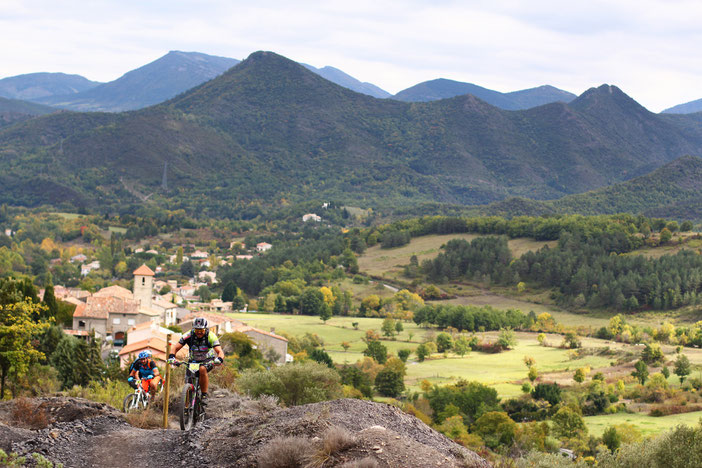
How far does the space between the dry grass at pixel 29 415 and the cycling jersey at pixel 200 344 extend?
2.60 metres

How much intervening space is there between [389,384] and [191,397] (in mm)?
37011

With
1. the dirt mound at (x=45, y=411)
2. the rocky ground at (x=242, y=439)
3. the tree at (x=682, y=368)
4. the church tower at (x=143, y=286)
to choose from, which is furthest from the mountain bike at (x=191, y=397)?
the tree at (x=682, y=368)

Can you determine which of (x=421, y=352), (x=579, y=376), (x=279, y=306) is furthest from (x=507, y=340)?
(x=279, y=306)

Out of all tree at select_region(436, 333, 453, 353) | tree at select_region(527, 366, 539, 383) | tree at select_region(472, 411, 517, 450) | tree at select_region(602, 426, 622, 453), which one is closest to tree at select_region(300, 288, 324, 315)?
tree at select_region(436, 333, 453, 353)

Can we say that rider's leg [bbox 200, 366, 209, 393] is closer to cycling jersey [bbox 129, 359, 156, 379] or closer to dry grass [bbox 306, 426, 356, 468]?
cycling jersey [bbox 129, 359, 156, 379]

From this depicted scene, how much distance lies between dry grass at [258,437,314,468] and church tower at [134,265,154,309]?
4366 cm

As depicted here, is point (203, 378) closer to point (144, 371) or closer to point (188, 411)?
point (188, 411)

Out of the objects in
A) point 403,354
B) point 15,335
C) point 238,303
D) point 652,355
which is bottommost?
point 238,303

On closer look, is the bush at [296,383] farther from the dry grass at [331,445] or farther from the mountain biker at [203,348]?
the dry grass at [331,445]

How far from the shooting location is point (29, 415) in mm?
11102

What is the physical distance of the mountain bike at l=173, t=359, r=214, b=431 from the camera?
418 inches

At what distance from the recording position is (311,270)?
381ft

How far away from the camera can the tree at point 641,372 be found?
51406 mm

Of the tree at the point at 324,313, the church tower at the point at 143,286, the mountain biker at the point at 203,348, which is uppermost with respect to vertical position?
the mountain biker at the point at 203,348
